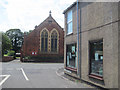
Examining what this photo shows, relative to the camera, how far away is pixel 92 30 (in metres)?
8.55

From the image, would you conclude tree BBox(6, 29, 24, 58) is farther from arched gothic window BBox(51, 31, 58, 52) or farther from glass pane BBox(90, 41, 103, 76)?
glass pane BBox(90, 41, 103, 76)

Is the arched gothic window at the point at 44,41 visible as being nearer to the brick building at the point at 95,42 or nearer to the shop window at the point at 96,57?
the brick building at the point at 95,42

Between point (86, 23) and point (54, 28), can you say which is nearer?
point (86, 23)

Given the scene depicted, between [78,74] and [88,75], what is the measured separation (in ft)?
4.53

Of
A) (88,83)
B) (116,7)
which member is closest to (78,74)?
(88,83)

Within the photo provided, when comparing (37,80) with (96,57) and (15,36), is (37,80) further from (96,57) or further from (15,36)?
(15,36)

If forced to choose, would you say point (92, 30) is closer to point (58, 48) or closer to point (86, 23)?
point (86, 23)

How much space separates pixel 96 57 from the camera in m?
8.28

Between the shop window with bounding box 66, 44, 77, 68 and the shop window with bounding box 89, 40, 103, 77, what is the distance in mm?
2339

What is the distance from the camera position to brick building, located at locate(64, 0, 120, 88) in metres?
6.60

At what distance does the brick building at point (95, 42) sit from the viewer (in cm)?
660

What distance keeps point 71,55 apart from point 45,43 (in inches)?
1081

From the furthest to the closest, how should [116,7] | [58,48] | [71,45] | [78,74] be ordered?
[58,48]
[71,45]
[78,74]
[116,7]

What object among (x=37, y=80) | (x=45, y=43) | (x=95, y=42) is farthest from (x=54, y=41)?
(x=95, y=42)
